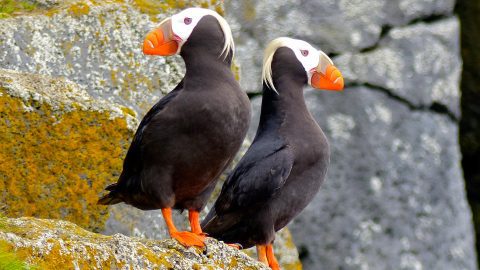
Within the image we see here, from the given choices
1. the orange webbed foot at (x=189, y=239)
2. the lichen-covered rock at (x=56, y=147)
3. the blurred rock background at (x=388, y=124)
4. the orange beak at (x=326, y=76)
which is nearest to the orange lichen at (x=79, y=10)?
the lichen-covered rock at (x=56, y=147)

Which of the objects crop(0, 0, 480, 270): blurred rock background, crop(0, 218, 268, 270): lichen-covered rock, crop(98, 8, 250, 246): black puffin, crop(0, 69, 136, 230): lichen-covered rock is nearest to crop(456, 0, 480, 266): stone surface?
crop(0, 0, 480, 270): blurred rock background

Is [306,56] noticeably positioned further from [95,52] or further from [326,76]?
[95,52]

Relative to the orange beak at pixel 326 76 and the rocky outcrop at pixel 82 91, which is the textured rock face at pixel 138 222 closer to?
the rocky outcrop at pixel 82 91

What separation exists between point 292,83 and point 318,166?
0.61m

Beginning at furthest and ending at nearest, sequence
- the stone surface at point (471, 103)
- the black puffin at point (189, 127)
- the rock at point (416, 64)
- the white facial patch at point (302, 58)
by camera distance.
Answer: the stone surface at point (471, 103)
the rock at point (416, 64)
the white facial patch at point (302, 58)
the black puffin at point (189, 127)

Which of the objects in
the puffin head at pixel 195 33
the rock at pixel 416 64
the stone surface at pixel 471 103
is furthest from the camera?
the stone surface at pixel 471 103

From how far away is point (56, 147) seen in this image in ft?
19.4

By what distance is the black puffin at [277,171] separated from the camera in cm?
590

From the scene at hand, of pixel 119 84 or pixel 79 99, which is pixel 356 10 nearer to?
pixel 119 84

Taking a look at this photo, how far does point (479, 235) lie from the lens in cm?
1091

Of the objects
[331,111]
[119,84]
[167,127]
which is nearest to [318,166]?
[167,127]

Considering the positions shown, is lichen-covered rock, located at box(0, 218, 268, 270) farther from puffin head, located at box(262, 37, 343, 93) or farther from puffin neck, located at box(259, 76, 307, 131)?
puffin head, located at box(262, 37, 343, 93)

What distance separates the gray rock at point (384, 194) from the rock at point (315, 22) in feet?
1.75

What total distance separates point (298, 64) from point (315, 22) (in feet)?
13.0
